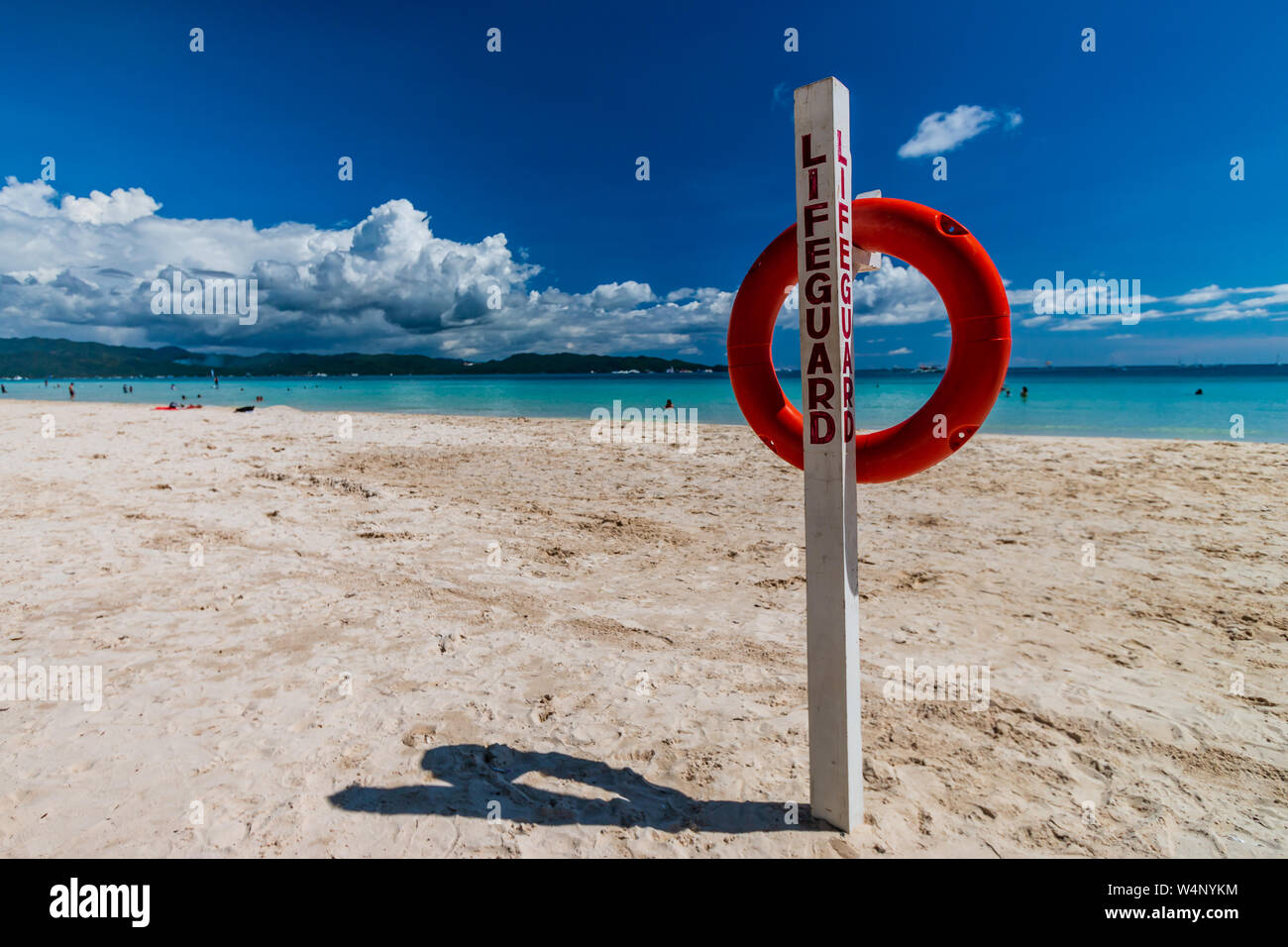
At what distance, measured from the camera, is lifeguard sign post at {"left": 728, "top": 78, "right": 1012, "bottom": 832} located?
82.7 inches

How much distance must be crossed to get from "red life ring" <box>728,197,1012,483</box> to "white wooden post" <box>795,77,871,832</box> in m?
0.26

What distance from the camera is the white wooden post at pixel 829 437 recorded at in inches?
82.2

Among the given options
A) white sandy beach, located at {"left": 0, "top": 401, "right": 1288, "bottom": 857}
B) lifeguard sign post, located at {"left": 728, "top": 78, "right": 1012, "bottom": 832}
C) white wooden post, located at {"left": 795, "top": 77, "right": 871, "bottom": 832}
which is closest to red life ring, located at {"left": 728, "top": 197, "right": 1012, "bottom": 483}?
lifeguard sign post, located at {"left": 728, "top": 78, "right": 1012, "bottom": 832}

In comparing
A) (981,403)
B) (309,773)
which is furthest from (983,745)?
(309,773)

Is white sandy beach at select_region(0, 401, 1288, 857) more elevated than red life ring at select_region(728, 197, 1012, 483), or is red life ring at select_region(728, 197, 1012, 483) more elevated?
red life ring at select_region(728, 197, 1012, 483)

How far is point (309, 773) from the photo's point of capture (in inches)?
97.3

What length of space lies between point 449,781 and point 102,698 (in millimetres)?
1917

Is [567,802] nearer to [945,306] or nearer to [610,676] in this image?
[610,676]

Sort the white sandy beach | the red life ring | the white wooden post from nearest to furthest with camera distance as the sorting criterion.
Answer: the white wooden post, the white sandy beach, the red life ring

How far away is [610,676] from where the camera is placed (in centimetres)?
333

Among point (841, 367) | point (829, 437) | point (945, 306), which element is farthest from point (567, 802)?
point (945, 306)

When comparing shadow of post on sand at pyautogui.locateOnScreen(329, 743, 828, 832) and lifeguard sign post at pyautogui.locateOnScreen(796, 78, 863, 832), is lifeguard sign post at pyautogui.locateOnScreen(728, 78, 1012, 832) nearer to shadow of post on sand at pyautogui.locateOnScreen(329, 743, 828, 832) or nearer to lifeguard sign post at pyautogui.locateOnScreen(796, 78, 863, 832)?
lifeguard sign post at pyautogui.locateOnScreen(796, 78, 863, 832)

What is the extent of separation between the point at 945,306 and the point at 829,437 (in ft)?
2.89

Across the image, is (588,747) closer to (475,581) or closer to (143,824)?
(143,824)
